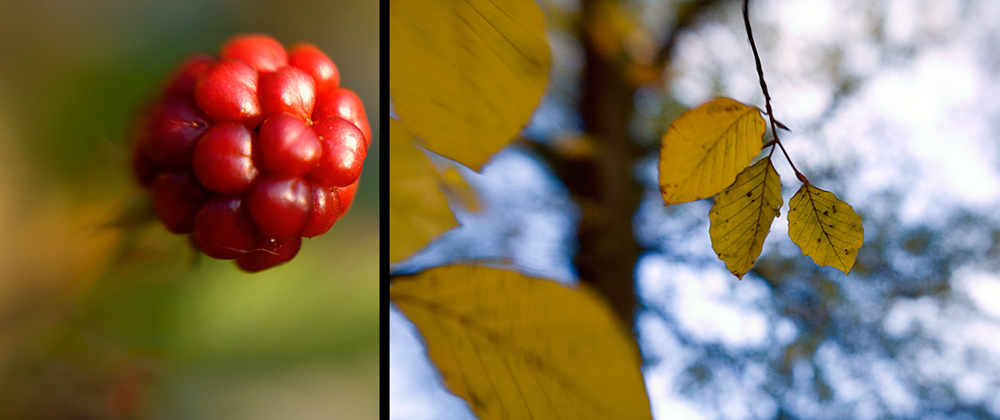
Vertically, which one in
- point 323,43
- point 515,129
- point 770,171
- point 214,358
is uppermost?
point 770,171

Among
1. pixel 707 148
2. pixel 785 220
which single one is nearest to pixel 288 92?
pixel 707 148

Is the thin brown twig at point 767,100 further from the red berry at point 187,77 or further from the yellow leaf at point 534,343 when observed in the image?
the red berry at point 187,77

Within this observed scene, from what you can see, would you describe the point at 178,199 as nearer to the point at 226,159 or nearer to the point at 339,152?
the point at 226,159

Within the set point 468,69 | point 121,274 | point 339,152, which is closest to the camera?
point 121,274

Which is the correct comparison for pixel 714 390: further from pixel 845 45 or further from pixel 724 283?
pixel 845 45

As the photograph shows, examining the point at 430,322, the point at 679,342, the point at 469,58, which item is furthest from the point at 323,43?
the point at 679,342

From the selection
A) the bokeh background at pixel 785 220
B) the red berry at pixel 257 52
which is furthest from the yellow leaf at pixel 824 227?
the red berry at pixel 257 52
